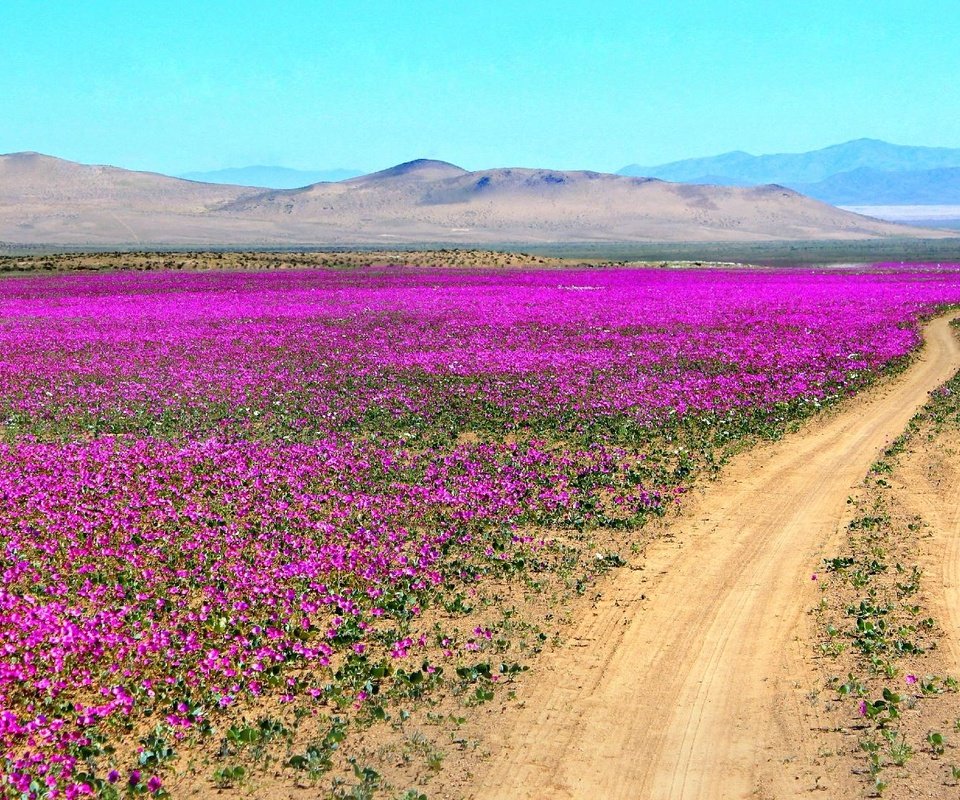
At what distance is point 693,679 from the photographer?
919 cm

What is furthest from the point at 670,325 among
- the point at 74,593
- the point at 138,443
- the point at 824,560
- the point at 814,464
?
the point at 74,593

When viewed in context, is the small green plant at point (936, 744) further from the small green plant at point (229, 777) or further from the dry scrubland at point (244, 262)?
the dry scrubland at point (244, 262)

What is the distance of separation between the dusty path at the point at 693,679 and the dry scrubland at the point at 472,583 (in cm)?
3

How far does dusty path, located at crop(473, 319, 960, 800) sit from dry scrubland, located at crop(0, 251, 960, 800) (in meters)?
0.03

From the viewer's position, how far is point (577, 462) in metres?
17.1

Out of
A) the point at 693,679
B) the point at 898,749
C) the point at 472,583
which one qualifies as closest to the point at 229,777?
the point at 693,679

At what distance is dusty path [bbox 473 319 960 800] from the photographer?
7.71 m

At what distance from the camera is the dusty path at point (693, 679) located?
771 cm

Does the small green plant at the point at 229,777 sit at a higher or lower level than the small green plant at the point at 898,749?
lower

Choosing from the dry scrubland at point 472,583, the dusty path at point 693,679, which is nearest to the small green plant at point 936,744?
the dry scrubland at point 472,583

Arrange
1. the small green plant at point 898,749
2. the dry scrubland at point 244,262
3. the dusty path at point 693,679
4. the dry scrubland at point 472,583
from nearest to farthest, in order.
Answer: the dusty path at point 693,679 → the small green plant at point 898,749 → the dry scrubland at point 472,583 → the dry scrubland at point 244,262

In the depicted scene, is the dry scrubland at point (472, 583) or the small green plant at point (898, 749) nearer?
the small green plant at point (898, 749)

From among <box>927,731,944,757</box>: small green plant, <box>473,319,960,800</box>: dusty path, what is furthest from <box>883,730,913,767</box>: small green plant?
<box>473,319,960,800</box>: dusty path

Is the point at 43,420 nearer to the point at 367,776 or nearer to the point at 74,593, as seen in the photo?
the point at 74,593
